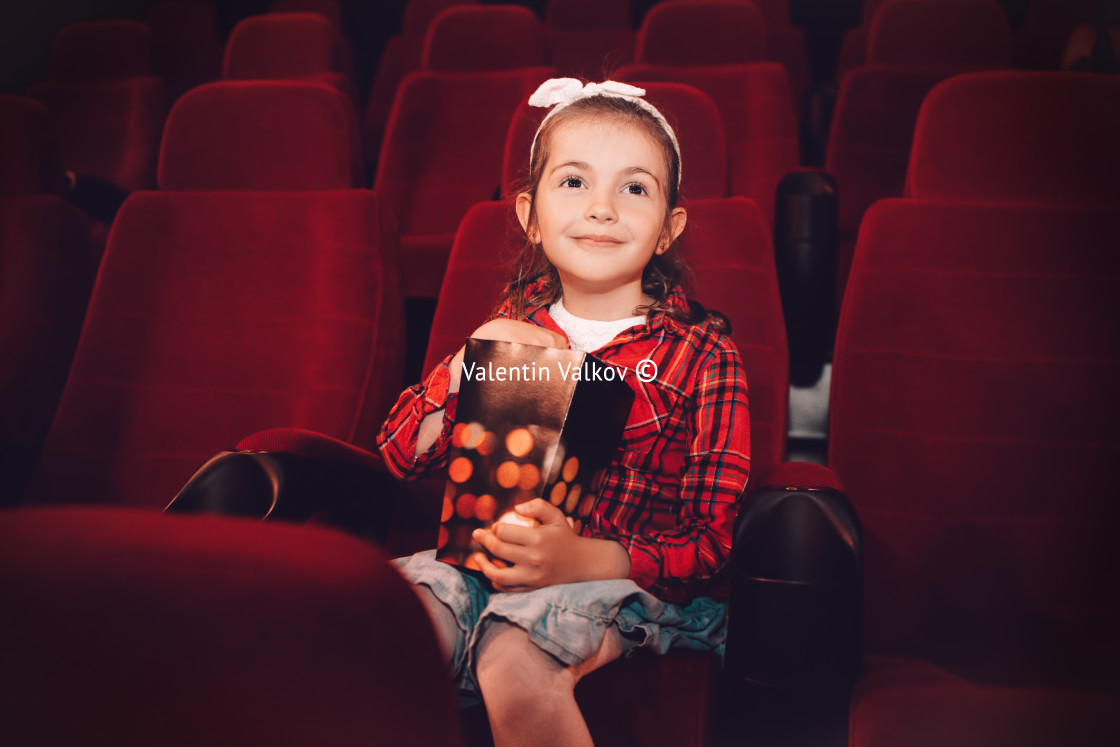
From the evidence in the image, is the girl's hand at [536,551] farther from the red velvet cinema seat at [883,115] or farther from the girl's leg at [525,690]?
the red velvet cinema seat at [883,115]

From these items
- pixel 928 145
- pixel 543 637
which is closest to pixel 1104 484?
pixel 928 145

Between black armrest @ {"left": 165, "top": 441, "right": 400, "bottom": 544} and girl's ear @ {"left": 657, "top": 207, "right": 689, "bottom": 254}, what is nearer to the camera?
black armrest @ {"left": 165, "top": 441, "right": 400, "bottom": 544}

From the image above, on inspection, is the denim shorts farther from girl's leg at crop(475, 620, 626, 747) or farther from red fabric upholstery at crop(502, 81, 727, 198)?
red fabric upholstery at crop(502, 81, 727, 198)

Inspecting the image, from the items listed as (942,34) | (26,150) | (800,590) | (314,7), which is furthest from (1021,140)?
(314,7)

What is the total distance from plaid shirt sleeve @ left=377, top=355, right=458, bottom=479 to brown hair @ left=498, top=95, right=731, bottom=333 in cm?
12

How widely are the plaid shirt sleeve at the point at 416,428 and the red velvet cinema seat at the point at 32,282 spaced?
0.62 m

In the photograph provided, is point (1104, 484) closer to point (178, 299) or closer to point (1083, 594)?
point (1083, 594)

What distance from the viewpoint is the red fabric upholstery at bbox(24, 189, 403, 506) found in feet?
3.19

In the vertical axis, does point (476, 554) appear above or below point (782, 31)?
below

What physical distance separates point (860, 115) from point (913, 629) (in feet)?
4.21

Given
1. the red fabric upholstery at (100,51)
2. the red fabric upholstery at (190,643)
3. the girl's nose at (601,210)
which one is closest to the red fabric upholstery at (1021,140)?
the girl's nose at (601,210)

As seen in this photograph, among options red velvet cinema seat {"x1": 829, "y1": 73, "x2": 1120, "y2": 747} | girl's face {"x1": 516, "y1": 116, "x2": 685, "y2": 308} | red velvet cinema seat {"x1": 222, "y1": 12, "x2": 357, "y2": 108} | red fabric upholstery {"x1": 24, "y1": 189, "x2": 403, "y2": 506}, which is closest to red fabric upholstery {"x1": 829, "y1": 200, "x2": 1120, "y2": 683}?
red velvet cinema seat {"x1": 829, "y1": 73, "x2": 1120, "y2": 747}

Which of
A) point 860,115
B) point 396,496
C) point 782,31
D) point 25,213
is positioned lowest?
point 396,496

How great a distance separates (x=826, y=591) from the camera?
0.53m
